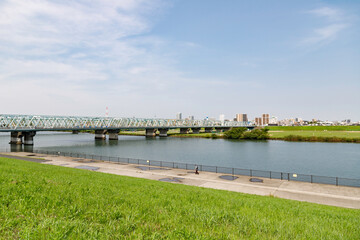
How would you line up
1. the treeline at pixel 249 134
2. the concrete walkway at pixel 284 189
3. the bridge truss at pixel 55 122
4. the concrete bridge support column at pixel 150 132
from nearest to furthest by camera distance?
the concrete walkway at pixel 284 189, the bridge truss at pixel 55 122, the treeline at pixel 249 134, the concrete bridge support column at pixel 150 132

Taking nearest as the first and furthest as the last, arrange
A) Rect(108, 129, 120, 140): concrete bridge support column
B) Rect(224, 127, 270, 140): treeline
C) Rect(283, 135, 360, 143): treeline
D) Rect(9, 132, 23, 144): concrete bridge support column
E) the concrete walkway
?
1. the concrete walkway
2. Rect(283, 135, 360, 143): treeline
3. Rect(9, 132, 23, 144): concrete bridge support column
4. Rect(224, 127, 270, 140): treeline
5. Rect(108, 129, 120, 140): concrete bridge support column

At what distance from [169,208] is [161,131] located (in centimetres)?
16752

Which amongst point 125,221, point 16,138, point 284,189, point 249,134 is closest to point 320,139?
point 249,134

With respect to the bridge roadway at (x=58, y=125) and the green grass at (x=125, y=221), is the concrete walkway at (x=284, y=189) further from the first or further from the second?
the bridge roadway at (x=58, y=125)

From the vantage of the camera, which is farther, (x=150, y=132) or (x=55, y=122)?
(x=150, y=132)

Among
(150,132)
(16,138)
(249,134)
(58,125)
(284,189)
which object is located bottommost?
(284,189)

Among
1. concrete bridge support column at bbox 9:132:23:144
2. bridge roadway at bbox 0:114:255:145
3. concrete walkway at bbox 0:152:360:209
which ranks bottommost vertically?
concrete walkway at bbox 0:152:360:209

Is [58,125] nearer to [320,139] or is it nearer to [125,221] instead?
[320,139]

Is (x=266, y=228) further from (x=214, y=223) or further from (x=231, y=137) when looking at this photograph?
(x=231, y=137)

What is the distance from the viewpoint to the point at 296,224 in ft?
28.5

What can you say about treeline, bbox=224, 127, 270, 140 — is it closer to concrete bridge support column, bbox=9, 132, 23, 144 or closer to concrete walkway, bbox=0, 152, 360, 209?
concrete bridge support column, bbox=9, 132, 23, 144

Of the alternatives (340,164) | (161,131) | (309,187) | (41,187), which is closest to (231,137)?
(161,131)

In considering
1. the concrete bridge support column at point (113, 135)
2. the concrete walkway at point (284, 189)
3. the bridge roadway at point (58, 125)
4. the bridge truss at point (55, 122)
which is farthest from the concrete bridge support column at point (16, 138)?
the concrete walkway at point (284, 189)

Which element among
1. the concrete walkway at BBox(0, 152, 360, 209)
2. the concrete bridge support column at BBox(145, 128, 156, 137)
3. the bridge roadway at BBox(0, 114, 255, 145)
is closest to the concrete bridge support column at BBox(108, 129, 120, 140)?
the bridge roadway at BBox(0, 114, 255, 145)
